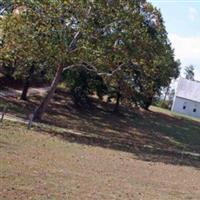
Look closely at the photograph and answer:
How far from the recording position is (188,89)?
87.6 meters

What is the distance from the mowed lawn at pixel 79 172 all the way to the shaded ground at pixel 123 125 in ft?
20.8

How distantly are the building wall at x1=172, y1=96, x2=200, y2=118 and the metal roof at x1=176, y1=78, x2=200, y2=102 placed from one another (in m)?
0.70

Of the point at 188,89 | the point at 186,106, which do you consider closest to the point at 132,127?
the point at 186,106

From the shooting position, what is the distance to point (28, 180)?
533 inches

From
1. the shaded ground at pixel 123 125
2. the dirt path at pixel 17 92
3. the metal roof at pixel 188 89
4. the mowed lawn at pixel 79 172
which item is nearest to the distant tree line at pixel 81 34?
→ the shaded ground at pixel 123 125

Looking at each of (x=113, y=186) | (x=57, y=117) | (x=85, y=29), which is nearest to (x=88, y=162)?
(x=113, y=186)

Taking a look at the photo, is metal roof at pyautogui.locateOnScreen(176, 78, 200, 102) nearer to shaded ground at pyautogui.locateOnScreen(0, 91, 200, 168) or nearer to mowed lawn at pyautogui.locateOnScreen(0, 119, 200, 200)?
shaded ground at pyautogui.locateOnScreen(0, 91, 200, 168)

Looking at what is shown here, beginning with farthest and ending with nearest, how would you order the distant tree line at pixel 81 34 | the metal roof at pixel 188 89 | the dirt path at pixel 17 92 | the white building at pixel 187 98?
1. the metal roof at pixel 188 89
2. the white building at pixel 187 98
3. the dirt path at pixel 17 92
4. the distant tree line at pixel 81 34

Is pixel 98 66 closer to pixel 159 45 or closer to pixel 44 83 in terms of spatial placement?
pixel 159 45

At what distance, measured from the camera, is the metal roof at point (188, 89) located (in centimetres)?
8662

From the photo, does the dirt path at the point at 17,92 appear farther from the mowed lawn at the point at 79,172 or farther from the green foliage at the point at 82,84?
the mowed lawn at the point at 79,172

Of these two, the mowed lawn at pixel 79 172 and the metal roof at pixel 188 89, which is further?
the metal roof at pixel 188 89

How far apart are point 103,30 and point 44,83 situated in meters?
27.4

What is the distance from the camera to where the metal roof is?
284 ft
